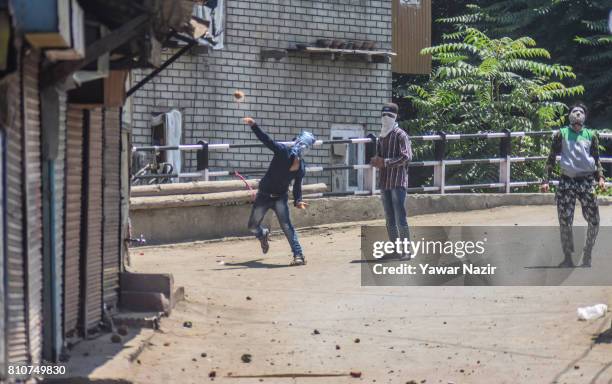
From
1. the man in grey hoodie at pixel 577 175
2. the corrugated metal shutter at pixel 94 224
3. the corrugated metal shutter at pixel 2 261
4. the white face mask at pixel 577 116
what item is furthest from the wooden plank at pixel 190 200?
the corrugated metal shutter at pixel 2 261

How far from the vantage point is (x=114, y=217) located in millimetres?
12242

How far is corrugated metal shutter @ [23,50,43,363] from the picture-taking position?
916 centimetres

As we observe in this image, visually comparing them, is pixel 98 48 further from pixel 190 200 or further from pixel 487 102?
pixel 487 102

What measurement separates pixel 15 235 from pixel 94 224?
8.75ft

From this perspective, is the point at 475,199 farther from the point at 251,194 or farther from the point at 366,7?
the point at 366,7

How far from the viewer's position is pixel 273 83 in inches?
1035

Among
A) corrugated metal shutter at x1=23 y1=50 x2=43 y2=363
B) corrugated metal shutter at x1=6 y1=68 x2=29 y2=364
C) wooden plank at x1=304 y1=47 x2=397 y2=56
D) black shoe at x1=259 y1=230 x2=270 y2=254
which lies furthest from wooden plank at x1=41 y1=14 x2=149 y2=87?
wooden plank at x1=304 y1=47 x2=397 y2=56

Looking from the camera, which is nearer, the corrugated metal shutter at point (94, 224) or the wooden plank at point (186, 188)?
the corrugated metal shutter at point (94, 224)

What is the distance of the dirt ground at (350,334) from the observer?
10.5m

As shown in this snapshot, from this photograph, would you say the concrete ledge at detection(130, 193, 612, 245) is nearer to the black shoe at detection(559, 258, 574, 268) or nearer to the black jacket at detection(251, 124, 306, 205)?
the black jacket at detection(251, 124, 306, 205)

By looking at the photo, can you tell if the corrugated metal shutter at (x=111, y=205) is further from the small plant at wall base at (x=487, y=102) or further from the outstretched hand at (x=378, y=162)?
the small plant at wall base at (x=487, y=102)

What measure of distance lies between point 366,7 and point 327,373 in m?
17.3

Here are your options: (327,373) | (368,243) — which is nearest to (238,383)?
(327,373)

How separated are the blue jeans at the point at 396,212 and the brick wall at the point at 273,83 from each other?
9628mm
